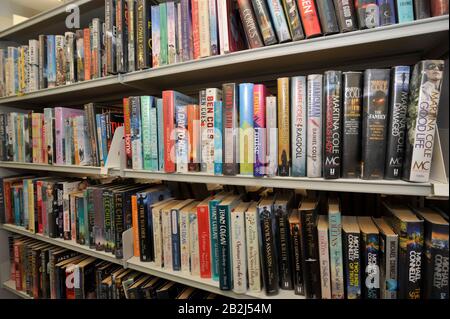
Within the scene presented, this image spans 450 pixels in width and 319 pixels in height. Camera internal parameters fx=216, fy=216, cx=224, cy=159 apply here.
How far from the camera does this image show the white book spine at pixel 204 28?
0.72 meters

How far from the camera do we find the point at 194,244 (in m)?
0.79

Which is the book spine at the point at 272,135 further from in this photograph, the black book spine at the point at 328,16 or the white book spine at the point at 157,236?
the white book spine at the point at 157,236

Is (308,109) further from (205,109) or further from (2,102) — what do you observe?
(2,102)

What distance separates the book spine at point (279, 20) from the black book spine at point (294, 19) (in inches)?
0.5

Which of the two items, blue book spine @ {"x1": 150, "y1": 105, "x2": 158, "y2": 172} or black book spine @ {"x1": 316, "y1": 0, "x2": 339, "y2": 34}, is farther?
blue book spine @ {"x1": 150, "y1": 105, "x2": 158, "y2": 172}

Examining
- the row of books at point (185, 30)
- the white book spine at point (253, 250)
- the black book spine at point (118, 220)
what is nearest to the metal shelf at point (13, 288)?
the black book spine at point (118, 220)

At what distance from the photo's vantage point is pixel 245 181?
2.22ft

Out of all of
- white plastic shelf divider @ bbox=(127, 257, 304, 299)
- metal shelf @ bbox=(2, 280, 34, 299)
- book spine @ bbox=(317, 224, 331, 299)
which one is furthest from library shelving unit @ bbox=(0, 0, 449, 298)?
metal shelf @ bbox=(2, 280, 34, 299)

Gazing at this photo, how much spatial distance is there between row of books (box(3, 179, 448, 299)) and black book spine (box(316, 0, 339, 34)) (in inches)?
19.9

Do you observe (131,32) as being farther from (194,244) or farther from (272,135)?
(194,244)

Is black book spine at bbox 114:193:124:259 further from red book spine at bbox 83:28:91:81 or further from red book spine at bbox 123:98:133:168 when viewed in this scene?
red book spine at bbox 83:28:91:81

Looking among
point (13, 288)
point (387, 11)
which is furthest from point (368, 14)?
point (13, 288)

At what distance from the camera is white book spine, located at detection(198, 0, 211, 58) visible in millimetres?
720

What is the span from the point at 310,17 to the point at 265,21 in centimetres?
13
